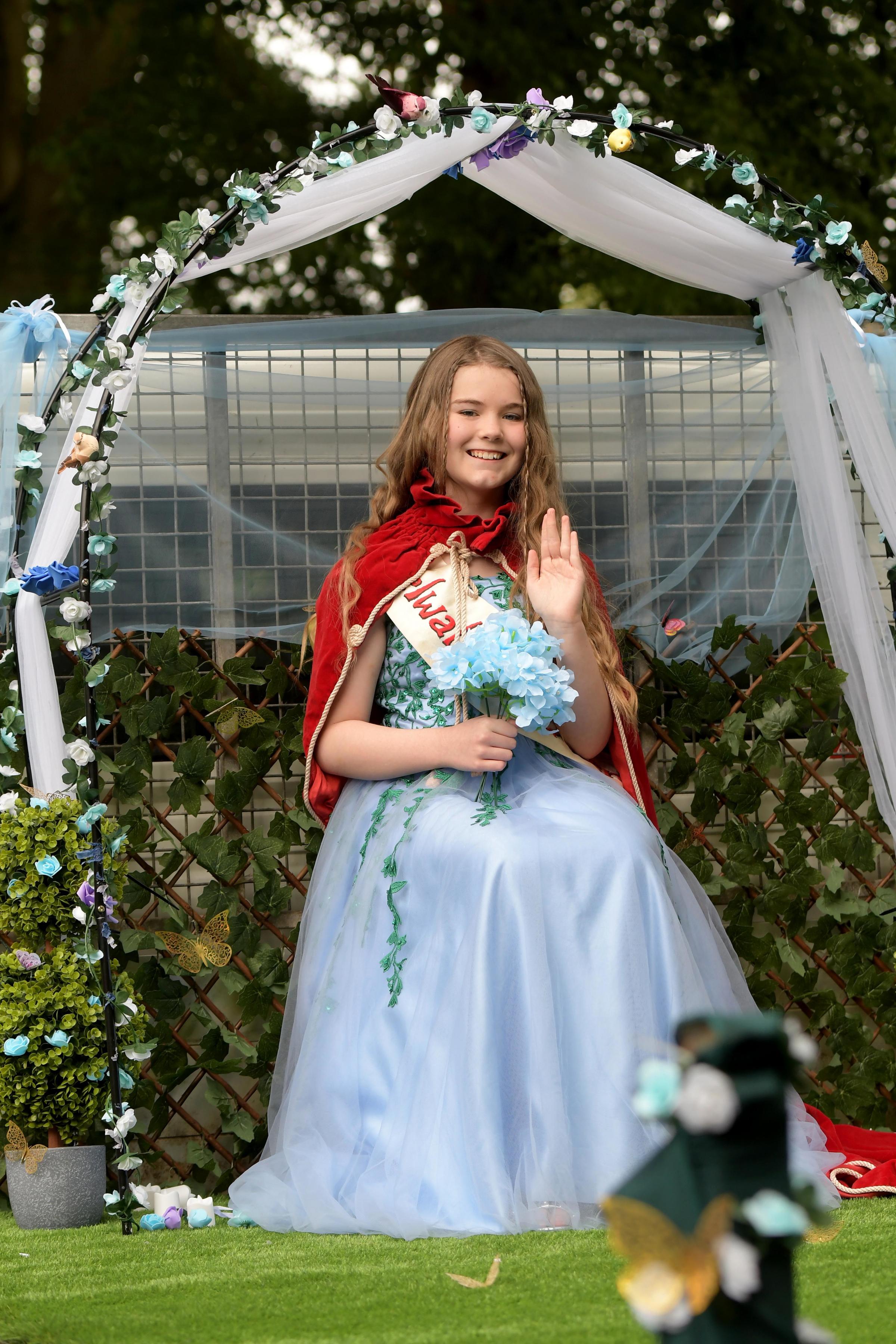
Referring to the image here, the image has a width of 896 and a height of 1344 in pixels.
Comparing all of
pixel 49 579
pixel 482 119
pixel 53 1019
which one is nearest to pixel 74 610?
pixel 49 579

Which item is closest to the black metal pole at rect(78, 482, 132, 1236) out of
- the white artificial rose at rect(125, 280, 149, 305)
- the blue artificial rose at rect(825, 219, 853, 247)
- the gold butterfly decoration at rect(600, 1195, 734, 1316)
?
the white artificial rose at rect(125, 280, 149, 305)

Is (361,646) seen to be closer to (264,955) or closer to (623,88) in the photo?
(264,955)

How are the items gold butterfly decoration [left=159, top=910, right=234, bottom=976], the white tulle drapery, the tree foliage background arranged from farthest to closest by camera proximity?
the tree foliage background < gold butterfly decoration [left=159, top=910, right=234, bottom=976] < the white tulle drapery

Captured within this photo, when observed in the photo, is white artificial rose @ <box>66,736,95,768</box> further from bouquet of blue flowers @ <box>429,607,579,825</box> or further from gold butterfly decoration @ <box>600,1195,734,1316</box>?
gold butterfly decoration @ <box>600,1195,734,1316</box>

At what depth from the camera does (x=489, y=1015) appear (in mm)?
2484

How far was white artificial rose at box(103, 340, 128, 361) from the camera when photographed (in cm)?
282

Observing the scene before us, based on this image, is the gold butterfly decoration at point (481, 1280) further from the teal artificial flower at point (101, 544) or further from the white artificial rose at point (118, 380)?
the white artificial rose at point (118, 380)

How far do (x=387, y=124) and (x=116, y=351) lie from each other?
72cm

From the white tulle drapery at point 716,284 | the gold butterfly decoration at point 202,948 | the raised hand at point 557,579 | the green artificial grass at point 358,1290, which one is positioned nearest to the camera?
the green artificial grass at point 358,1290

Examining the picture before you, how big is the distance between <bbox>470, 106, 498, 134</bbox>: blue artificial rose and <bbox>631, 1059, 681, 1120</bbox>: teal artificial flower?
7.72 ft

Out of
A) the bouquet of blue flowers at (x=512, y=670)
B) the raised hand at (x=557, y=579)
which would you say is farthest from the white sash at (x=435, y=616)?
the bouquet of blue flowers at (x=512, y=670)

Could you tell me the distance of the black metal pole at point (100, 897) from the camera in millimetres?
2707

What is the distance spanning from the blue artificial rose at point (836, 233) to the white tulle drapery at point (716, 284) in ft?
→ 0.35

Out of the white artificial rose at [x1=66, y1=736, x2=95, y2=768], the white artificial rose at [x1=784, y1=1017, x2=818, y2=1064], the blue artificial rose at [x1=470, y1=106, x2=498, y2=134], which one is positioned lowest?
the white artificial rose at [x1=784, y1=1017, x2=818, y2=1064]
